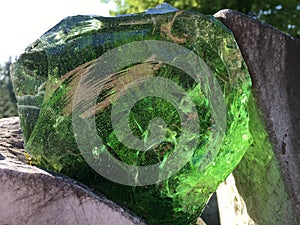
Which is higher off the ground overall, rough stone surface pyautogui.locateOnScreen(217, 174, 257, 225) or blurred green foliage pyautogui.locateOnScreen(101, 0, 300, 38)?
blurred green foliage pyautogui.locateOnScreen(101, 0, 300, 38)

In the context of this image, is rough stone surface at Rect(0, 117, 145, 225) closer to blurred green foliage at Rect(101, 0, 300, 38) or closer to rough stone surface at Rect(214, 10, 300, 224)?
rough stone surface at Rect(214, 10, 300, 224)

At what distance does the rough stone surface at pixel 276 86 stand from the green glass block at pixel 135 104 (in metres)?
0.25

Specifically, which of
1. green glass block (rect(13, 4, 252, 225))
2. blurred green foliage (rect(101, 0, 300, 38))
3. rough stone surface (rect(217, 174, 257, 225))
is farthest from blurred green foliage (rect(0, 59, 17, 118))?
green glass block (rect(13, 4, 252, 225))

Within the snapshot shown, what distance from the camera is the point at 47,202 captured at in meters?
1.69

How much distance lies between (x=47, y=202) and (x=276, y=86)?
114cm

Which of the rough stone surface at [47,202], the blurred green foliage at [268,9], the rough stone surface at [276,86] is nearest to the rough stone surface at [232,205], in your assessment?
the rough stone surface at [276,86]

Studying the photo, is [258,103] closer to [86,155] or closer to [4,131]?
[86,155]

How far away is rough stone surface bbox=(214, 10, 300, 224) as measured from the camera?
2.25 m

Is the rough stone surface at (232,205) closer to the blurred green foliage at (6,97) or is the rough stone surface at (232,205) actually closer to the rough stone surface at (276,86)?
the rough stone surface at (276,86)

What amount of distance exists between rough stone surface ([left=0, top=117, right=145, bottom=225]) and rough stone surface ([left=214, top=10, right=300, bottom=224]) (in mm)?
854

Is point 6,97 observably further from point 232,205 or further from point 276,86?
point 276,86

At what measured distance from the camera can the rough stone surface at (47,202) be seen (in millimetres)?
1668

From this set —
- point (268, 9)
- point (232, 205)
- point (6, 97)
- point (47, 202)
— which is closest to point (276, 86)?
point (232, 205)

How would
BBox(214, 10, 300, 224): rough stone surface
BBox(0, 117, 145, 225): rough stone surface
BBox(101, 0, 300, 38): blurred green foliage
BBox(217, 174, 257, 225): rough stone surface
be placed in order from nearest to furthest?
BBox(0, 117, 145, 225): rough stone surface < BBox(214, 10, 300, 224): rough stone surface < BBox(217, 174, 257, 225): rough stone surface < BBox(101, 0, 300, 38): blurred green foliage
